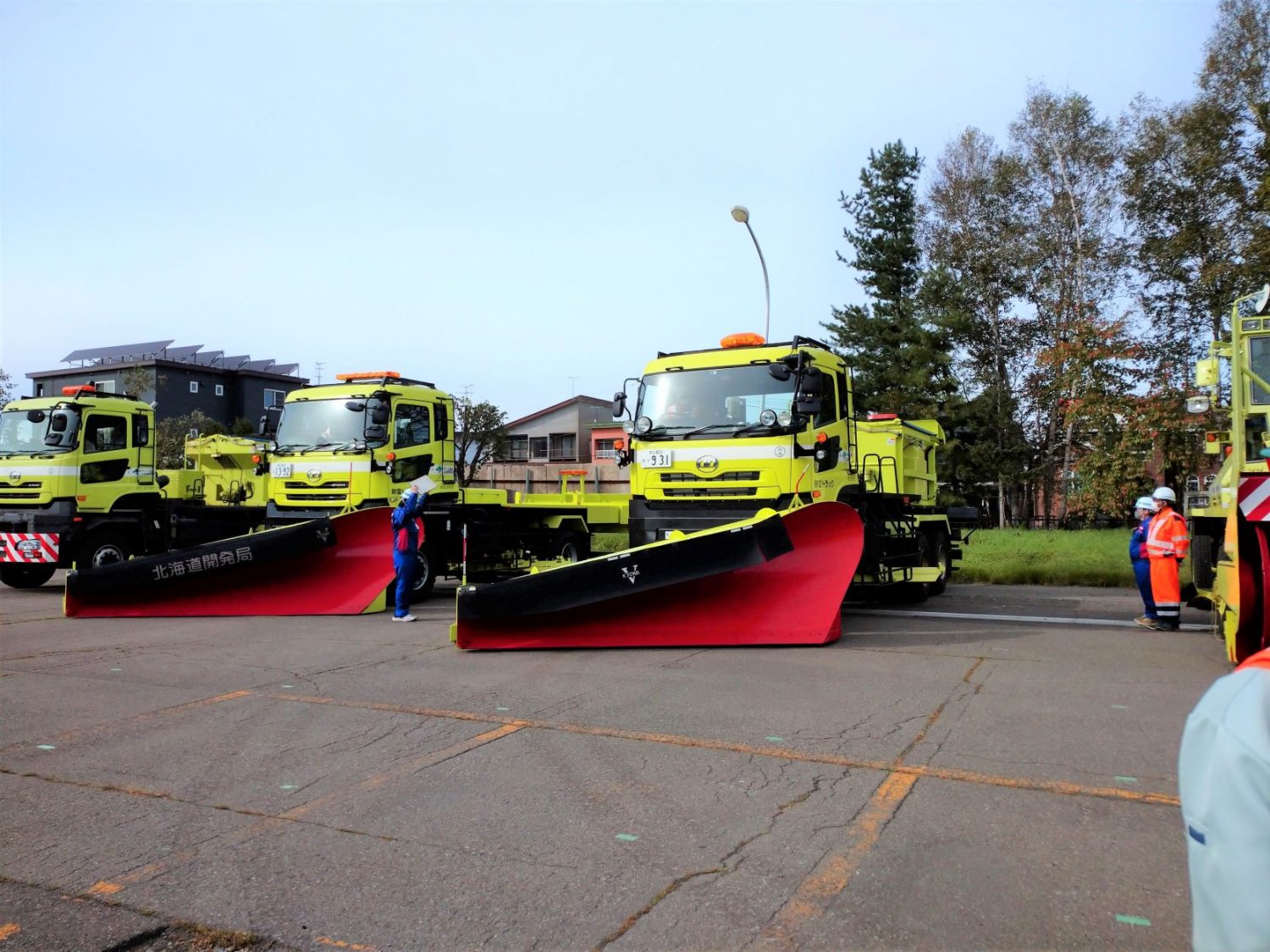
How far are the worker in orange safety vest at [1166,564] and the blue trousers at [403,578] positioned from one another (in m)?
8.32

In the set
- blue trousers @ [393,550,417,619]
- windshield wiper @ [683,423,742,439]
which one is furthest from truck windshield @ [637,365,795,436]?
blue trousers @ [393,550,417,619]

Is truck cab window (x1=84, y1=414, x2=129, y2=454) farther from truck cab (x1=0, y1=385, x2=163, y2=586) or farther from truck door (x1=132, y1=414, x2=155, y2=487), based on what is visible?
truck door (x1=132, y1=414, x2=155, y2=487)

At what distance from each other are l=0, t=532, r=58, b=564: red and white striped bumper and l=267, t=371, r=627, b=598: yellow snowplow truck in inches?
151

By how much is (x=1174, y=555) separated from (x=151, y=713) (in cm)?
995

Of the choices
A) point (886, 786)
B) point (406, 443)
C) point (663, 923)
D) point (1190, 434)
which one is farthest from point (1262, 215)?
point (663, 923)

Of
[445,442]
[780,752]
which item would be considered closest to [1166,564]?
[780,752]

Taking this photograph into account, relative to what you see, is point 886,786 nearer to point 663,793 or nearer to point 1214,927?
point 663,793

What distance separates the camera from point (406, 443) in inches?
542

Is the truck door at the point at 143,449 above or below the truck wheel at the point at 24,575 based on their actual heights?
above

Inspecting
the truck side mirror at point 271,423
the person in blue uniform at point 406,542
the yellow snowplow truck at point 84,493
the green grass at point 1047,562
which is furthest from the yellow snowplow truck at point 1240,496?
the yellow snowplow truck at point 84,493

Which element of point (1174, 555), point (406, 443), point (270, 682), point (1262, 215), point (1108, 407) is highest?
point (1262, 215)

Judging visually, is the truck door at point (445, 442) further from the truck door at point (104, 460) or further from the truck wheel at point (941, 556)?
the truck wheel at point (941, 556)

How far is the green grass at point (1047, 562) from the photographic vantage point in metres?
16.8

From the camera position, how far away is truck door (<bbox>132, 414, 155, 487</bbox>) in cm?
1606
